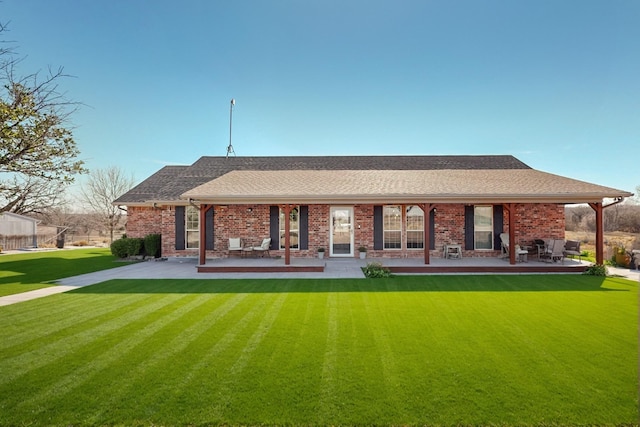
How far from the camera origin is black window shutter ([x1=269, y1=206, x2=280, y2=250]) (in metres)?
13.0

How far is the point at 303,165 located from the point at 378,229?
610 centimetres

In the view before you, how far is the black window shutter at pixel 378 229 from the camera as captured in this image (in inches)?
505

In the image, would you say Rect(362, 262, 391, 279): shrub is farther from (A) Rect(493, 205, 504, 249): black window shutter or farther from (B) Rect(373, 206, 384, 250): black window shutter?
(A) Rect(493, 205, 504, 249): black window shutter

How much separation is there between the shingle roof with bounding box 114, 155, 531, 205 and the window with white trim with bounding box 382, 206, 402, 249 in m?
3.95

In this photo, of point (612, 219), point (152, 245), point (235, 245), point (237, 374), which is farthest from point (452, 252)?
point (612, 219)

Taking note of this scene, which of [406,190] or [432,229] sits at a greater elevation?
[406,190]

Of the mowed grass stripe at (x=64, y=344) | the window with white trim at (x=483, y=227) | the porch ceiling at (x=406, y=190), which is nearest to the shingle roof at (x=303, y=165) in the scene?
the porch ceiling at (x=406, y=190)

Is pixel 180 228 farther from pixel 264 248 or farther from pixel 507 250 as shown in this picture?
pixel 507 250

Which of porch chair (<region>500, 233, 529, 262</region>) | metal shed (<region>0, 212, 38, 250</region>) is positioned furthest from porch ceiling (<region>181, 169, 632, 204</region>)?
metal shed (<region>0, 212, 38, 250</region>)

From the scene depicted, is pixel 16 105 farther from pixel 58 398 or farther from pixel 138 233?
pixel 138 233

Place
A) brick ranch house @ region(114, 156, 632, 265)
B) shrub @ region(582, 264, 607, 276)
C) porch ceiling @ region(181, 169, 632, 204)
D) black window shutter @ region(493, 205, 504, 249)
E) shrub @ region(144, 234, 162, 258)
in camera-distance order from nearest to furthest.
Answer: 1. shrub @ region(582, 264, 607, 276)
2. porch ceiling @ region(181, 169, 632, 204)
3. brick ranch house @ region(114, 156, 632, 265)
4. black window shutter @ region(493, 205, 504, 249)
5. shrub @ region(144, 234, 162, 258)

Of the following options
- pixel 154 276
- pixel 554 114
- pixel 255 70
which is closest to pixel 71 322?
pixel 154 276

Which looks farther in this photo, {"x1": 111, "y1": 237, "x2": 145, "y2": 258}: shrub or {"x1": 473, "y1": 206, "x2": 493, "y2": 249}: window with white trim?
{"x1": 111, "y1": 237, "x2": 145, "y2": 258}: shrub

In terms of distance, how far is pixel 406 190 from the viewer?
10.8 metres
